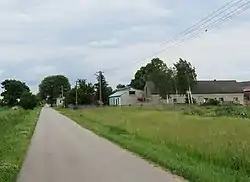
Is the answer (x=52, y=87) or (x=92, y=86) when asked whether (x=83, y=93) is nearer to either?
(x=92, y=86)

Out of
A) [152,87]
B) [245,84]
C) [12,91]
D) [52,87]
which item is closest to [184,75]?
[152,87]

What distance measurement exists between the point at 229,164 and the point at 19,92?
142 metres

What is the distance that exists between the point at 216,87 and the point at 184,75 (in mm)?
22257

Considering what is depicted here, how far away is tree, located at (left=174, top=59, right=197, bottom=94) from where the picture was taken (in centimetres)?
9644

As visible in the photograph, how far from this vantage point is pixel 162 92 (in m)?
105

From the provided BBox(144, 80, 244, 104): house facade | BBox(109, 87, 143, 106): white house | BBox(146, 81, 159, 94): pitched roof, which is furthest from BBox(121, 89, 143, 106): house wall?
BBox(146, 81, 159, 94): pitched roof

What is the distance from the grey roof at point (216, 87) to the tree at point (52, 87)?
82192 millimetres

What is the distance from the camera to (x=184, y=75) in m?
97.1

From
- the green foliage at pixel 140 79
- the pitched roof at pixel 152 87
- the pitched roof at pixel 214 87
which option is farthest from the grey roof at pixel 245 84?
the pitched roof at pixel 152 87

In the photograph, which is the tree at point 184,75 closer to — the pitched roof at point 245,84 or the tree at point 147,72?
the tree at point 147,72

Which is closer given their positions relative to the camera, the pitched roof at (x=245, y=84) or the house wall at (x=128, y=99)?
the house wall at (x=128, y=99)

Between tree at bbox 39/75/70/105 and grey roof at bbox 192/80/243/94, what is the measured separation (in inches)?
3236

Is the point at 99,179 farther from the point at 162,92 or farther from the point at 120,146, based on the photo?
the point at 162,92

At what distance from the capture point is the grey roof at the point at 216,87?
11462 cm
